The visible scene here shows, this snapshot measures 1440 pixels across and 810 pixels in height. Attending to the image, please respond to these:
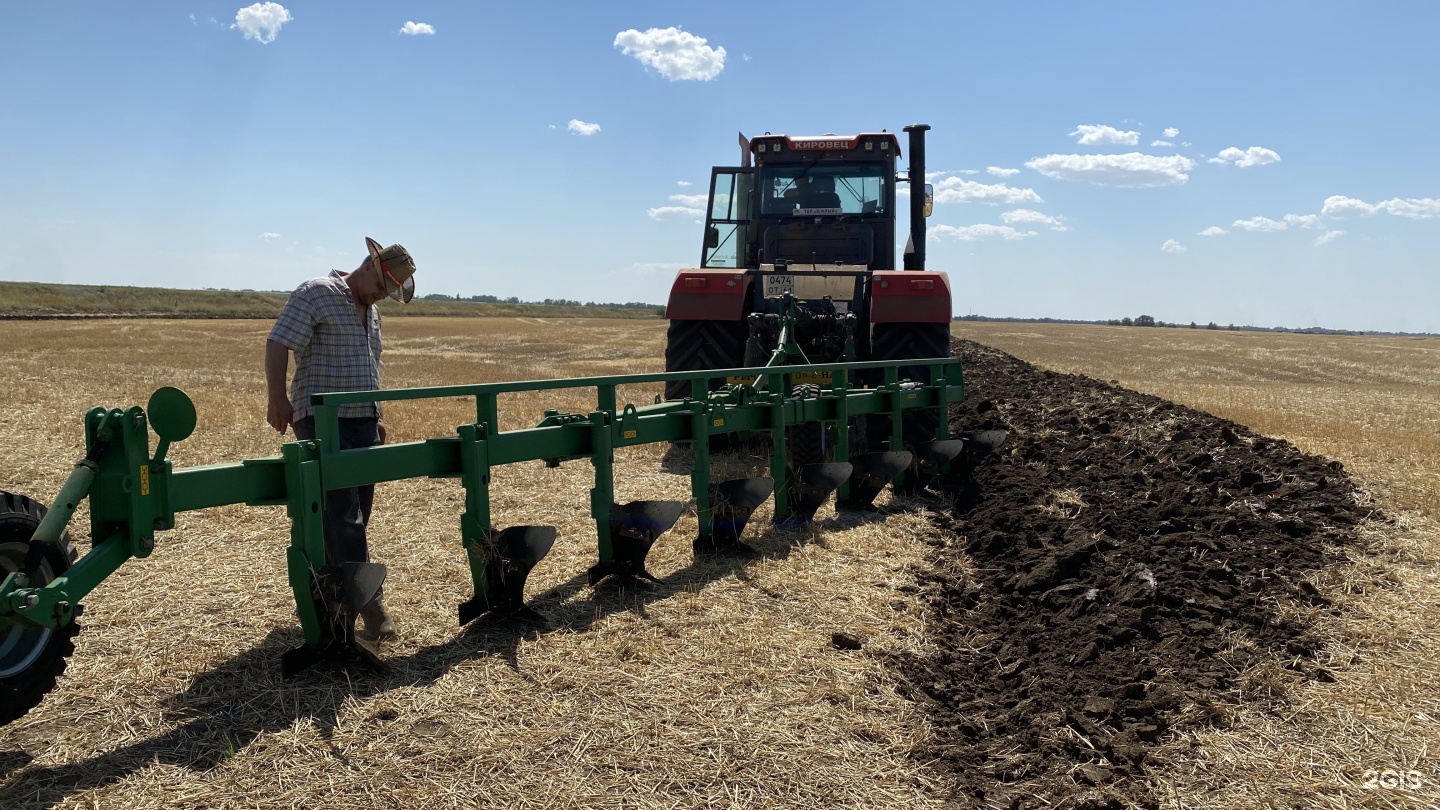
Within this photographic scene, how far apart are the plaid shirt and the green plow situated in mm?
440

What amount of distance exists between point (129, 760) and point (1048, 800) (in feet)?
8.60

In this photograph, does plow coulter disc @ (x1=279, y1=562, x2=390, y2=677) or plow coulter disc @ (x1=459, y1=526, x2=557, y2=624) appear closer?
plow coulter disc @ (x1=279, y1=562, x2=390, y2=677)

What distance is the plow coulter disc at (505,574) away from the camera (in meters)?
4.07

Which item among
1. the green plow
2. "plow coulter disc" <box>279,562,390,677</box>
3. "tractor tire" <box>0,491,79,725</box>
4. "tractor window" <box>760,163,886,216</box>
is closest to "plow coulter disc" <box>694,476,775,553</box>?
the green plow

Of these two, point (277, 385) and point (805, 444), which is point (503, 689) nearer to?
point (277, 385)

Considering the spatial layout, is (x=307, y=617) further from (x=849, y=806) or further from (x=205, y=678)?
(x=849, y=806)

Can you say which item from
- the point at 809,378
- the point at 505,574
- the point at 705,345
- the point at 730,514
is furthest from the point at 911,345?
the point at 505,574

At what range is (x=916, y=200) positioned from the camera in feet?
29.5

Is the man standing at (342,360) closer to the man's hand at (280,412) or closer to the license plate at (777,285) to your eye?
the man's hand at (280,412)

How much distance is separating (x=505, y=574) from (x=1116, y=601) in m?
2.54

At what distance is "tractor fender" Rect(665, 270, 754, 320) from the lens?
7871 mm

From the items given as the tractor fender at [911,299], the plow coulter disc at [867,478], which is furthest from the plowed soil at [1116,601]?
the tractor fender at [911,299]

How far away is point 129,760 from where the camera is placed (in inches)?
114

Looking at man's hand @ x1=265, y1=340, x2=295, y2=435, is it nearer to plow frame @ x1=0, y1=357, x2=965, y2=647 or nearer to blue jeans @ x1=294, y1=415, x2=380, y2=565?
blue jeans @ x1=294, y1=415, x2=380, y2=565
